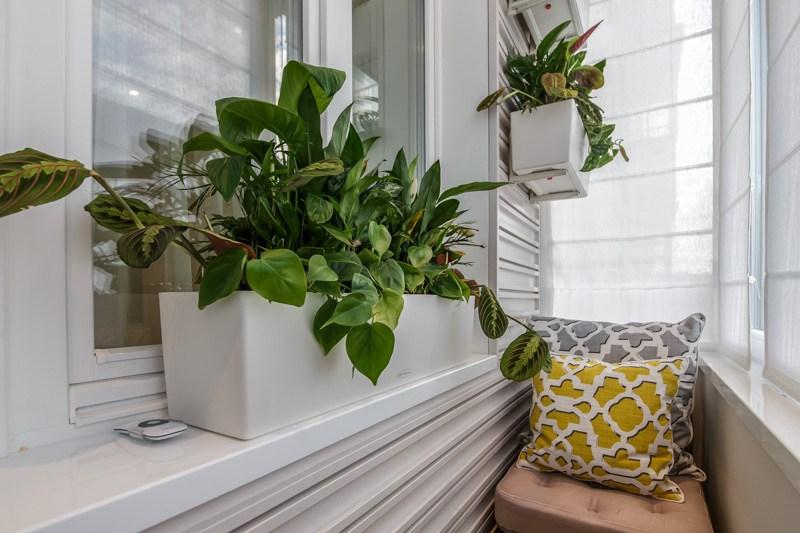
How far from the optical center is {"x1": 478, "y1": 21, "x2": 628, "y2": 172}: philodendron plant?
1251 millimetres

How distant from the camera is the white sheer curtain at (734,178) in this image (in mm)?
1153

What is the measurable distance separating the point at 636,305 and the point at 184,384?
1703 millimetres

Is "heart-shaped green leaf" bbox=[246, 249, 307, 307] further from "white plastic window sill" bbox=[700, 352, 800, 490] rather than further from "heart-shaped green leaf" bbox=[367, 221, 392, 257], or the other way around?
"white plastic window sill" bbox=[700, 352, 800, 490]

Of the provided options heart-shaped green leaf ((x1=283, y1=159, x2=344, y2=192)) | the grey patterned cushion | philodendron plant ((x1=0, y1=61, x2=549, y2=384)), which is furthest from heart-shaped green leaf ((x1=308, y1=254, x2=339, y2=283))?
the grey patterned cushion

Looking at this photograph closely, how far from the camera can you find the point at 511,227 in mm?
1494

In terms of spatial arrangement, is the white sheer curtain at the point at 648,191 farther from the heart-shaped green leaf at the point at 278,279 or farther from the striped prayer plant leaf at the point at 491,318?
the heart-shaped green leaf at the point at 278,279

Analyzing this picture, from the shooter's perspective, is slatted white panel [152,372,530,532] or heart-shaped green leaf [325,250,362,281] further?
heart-shaped green leaf [325,250,362,281]

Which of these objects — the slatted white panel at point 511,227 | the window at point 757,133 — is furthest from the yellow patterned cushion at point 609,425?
the window at point 757,133

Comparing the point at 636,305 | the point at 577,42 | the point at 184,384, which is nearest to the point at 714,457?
the point at 636,305

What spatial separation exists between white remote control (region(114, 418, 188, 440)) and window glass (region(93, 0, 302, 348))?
121mm

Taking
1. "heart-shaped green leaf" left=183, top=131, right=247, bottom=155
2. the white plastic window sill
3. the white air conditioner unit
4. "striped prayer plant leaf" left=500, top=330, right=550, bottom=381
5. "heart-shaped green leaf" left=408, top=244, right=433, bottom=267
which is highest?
the white air conditioner unit

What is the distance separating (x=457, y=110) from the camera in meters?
1.39

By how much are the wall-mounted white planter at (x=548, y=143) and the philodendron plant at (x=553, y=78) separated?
0.13ft

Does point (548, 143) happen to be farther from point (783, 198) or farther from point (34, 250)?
point (34, 250)
